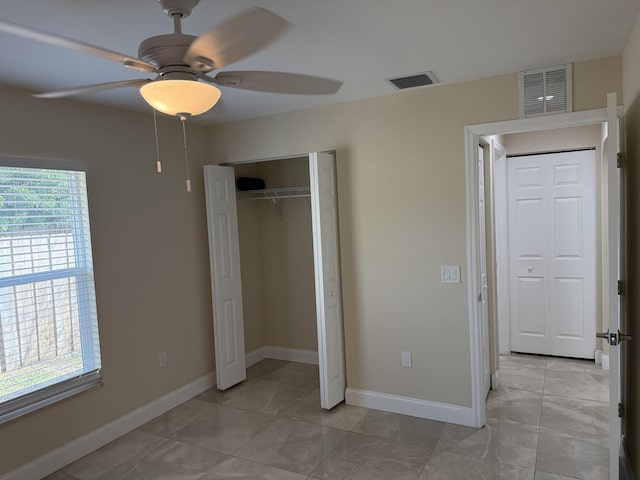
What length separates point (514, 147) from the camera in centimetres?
471

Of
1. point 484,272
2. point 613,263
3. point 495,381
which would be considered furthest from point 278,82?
point 495,381

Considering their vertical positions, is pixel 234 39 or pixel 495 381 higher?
pixel 234 39

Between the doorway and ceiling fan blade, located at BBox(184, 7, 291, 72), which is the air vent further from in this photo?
ceiling fan blade, located at BBox(184, 7, 291, 72)

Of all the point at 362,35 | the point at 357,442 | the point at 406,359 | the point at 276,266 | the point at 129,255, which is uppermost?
the point at 362,35

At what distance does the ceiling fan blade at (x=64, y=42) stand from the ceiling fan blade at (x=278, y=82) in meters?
0.27

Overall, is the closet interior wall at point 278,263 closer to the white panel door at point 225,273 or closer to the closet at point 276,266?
the closet at point 276,266

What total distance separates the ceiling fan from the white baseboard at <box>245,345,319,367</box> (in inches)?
142

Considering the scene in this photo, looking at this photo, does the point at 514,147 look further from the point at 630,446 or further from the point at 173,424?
the point at 173,424

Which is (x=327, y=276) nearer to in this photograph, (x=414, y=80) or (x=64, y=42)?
(x=414, y=80)

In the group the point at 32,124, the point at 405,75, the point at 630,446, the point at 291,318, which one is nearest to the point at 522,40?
the point at 405,75

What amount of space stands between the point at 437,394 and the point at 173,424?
204 cm

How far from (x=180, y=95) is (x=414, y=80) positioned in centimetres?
194

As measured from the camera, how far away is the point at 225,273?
4.17 meters

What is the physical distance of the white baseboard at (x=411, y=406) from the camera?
10.9 feet
